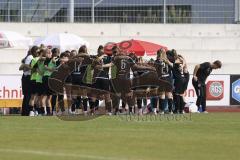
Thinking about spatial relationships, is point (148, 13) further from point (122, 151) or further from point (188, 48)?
point (122, 151)

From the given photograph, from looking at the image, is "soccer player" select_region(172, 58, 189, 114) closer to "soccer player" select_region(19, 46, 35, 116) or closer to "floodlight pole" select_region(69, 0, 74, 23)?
"soccer player" select_region(19, 46, 35, 116)

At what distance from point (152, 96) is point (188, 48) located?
10.4 metres

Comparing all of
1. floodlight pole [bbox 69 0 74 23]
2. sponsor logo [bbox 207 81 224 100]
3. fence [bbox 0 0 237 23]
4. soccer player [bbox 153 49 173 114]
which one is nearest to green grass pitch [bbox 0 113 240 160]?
soccer player [bbox 153 49 173 114]

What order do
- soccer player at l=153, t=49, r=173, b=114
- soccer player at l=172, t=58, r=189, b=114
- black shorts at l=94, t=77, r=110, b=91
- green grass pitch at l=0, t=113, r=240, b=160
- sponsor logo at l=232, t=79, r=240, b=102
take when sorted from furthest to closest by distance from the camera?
sponsor logo at l=232, t=79, r=240, b=102, soccer player at l=172, t=58, r=189, b=114, soccer player at l=153, t=49, r=173, b=114, black shorts at l=94, t=77, r=110, b=91, green grass pitch at l=0, t=113, r=240, b=160

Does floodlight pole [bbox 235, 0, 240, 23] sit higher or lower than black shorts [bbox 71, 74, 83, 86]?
higher

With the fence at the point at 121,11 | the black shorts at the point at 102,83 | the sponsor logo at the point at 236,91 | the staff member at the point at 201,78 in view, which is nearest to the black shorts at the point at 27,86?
the black shorts at the point at 102,83

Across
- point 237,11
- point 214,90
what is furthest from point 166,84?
point 237,11

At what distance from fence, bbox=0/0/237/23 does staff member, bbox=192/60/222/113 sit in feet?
26.4

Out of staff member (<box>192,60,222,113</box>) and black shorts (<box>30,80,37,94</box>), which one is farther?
staff member (<box>192,60,222,113</box>)

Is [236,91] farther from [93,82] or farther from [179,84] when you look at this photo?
[93,82]

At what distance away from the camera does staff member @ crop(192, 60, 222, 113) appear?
2541 cm

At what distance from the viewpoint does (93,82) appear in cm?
2312

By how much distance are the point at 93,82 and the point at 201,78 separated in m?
4.02

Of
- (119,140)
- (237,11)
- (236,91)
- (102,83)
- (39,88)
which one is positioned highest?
(237,11)
